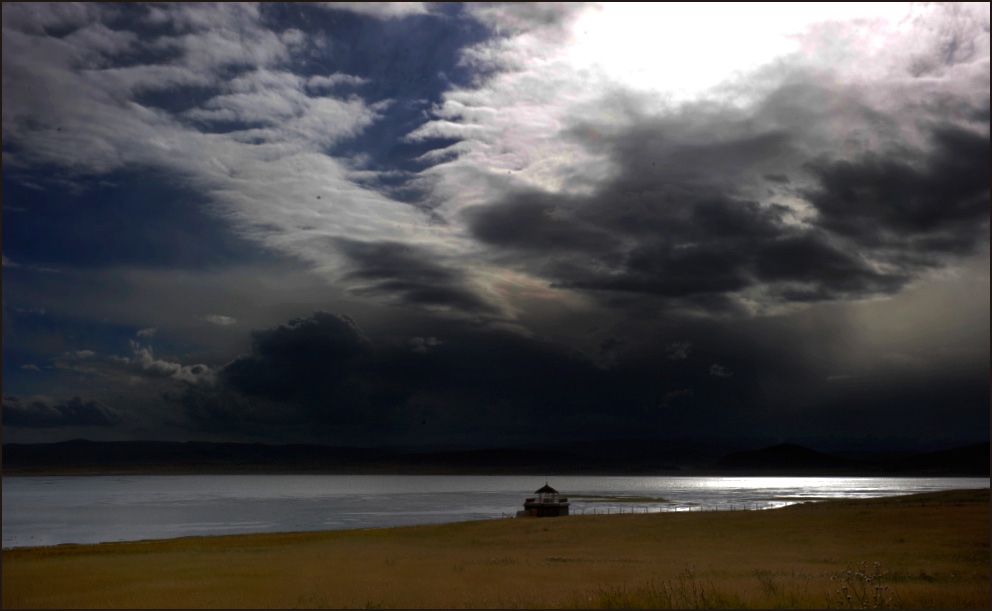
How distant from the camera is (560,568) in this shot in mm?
33750

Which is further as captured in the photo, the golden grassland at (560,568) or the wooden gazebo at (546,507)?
the wooden gazebo at (546,507)

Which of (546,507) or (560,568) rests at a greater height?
(546,507)

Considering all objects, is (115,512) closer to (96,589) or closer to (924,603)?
(96,589)

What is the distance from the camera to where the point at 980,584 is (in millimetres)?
26891

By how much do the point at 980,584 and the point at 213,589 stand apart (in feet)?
89.8

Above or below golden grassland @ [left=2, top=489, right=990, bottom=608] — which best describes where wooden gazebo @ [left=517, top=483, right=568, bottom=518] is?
above

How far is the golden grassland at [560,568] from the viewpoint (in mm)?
24469

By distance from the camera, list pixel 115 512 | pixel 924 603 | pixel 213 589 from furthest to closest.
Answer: pixel 115 512 < pixel 213 589 < pixel 924 603

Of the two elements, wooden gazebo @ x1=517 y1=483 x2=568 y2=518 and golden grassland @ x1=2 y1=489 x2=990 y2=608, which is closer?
Result: golden grassland @ x1=2 y1=489 x2=990 y2=608

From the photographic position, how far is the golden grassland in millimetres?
24469

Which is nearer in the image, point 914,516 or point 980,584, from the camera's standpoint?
point 980,584

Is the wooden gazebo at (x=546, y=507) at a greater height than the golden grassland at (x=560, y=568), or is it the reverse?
the wooden gazebo at (x=546, y=507)

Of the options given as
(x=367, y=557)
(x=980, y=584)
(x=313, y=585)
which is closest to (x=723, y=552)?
(x=980, y=584)

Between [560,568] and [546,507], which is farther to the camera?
[546,507]
